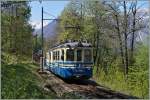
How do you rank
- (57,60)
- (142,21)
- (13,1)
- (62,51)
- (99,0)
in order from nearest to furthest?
(13,1) → (62,51) → (57,60) → (142,21) → (99,0)

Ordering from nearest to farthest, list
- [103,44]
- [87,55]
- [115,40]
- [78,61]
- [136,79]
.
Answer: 1. [78,61]
2. [87,55]
3. [136,79]
4. [115,40]
5. [103,44]

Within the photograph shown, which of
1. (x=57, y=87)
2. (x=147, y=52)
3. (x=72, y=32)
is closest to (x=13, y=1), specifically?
(x=57, y=87)

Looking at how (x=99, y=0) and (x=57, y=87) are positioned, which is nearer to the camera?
(x=57, y=87)

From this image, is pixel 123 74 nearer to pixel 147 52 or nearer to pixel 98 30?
pixel 147 52

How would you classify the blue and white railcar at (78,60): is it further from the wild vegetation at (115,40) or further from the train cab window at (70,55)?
the wild vegetation at (115,40)

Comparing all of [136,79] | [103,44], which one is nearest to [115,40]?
[103,44]

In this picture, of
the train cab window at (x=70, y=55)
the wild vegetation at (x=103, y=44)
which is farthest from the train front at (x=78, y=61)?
the wild vegetation at (x=103, y=44)

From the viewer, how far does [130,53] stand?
96.3 ft

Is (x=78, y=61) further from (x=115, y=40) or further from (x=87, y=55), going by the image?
(x=115, y=40)

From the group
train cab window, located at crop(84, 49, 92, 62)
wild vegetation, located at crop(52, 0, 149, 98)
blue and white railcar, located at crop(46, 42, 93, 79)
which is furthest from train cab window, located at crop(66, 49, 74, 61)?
wild vegetation, located at crop(52, 0, 149, 98)

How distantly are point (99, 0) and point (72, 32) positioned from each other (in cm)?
932

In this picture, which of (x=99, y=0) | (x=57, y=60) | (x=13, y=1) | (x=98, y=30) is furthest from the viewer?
(x=98, y=30)

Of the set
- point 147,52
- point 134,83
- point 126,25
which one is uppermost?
point 126,25

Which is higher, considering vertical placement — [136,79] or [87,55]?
[87,55]
